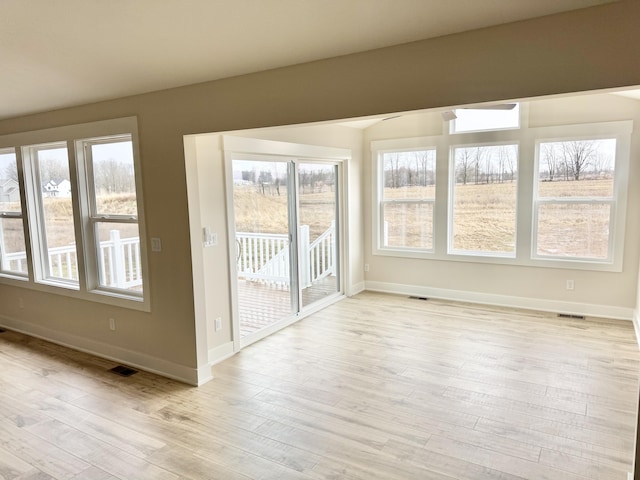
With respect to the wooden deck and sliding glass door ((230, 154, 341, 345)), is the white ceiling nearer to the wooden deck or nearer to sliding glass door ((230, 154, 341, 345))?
sliding glass door ((230, 154, 341, 345))

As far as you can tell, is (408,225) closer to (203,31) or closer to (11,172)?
(203,31)

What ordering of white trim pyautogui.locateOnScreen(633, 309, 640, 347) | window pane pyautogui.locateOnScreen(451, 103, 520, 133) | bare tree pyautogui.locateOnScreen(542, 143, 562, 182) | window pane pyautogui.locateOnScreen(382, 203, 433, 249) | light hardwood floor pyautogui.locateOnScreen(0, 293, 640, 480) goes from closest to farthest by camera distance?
light hardwood floor pyautogui.locateOnScreen(0, 293, 640, 480), white trim pyautogui.locateOnScreen(633, 309, 640, 347), bare tree pyautogui.locateOnScreen(542, 143, 562, 182), window pane pyautogui.locateOnScreen(451, 103, 520, 133), window pane pyautogui.locateOnScreen(382, 203, 433, 249)

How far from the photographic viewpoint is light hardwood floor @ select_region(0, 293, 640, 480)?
2422 millimetres

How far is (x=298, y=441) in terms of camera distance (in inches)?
104

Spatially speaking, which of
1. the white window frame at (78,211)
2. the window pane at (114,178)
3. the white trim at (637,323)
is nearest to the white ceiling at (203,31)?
the white window frame at (78,211)

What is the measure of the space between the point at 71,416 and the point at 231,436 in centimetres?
126

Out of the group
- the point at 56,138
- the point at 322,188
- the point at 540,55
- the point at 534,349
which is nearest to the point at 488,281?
the point at 534,349

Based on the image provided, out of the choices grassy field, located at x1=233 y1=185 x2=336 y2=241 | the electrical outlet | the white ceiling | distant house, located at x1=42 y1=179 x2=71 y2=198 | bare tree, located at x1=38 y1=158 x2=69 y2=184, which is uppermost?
the white ceiling

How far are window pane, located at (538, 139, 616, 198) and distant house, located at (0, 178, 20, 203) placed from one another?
6.28m

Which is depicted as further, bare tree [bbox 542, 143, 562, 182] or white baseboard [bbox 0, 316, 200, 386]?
bare tree [bbox 542, 143, 562, 182]

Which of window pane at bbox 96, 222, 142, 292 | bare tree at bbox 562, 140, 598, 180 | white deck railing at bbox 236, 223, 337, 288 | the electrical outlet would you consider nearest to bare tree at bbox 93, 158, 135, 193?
window pane at bbox 96, 222, 142, 292

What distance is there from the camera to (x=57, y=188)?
4.37 metres

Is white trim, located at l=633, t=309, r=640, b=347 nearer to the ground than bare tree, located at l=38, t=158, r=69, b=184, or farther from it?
nearer to the ground

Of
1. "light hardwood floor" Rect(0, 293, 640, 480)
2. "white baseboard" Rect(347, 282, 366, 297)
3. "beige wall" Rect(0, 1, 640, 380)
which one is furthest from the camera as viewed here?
"white baseboard" Rect(347, 282, 366, 297)
